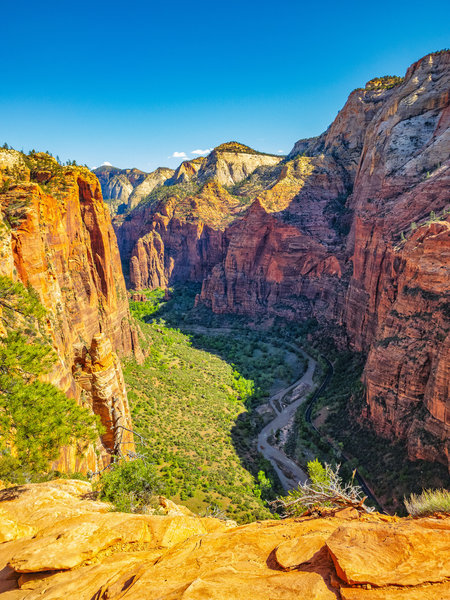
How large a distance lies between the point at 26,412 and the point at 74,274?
28636 millimetres

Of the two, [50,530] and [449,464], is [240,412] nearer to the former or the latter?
[449,464]

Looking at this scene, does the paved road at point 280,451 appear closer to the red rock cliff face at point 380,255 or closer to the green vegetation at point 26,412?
the red rock cliff face at point 380,255

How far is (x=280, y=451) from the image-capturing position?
40875 mm

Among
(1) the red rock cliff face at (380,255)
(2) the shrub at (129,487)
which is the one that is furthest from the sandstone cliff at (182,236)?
(2) the shrub at (129,487)

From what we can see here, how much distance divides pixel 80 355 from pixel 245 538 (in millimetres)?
18892

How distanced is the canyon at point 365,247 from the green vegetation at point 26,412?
28925mm

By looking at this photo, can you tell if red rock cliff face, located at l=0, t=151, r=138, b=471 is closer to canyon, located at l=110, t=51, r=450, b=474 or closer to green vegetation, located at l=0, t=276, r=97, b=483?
green vegetation, located at l=0, t=276, r=97, b=483

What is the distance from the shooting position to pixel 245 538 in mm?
8070

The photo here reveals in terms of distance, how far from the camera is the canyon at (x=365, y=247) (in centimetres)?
3180

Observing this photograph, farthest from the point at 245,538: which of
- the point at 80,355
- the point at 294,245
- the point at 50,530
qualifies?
the point at 294,245

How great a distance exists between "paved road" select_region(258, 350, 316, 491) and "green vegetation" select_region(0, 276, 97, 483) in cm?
2975

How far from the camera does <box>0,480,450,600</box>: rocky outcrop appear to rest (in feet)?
18.9

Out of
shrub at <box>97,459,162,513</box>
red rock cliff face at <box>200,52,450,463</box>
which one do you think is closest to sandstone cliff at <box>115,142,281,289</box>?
red rock cliff face at <box>200,52,450,463</box>

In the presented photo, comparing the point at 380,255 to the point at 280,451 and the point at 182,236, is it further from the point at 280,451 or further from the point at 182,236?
the point at 182,236
